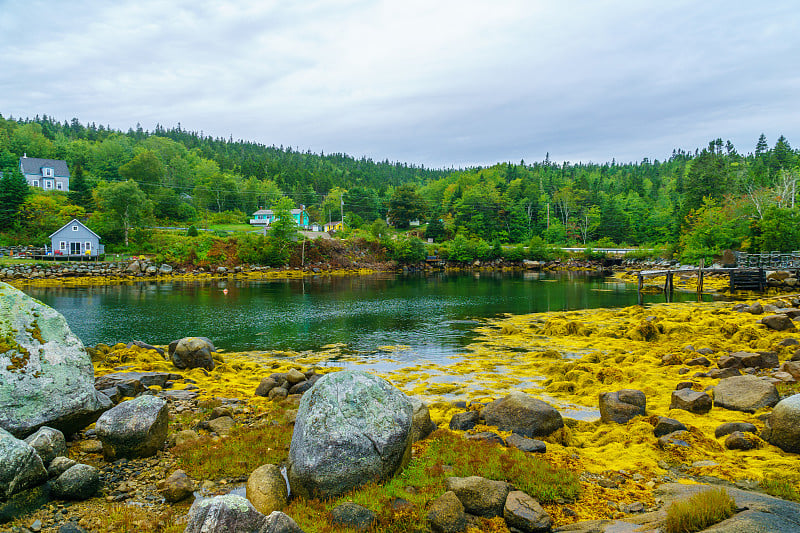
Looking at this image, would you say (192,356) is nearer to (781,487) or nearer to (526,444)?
(526,444)

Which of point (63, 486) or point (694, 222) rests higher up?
point (694, 222)

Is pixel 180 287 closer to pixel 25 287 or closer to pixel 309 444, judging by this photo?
pixel 25 287

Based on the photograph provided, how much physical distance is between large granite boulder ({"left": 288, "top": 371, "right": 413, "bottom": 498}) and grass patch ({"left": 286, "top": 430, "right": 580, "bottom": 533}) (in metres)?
0.31

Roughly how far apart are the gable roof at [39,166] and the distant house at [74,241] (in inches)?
2262

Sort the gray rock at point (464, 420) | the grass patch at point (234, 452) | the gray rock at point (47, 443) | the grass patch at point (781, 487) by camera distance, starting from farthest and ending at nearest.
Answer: the gray rock at point (464, 420) → the grass patch at point (234, 452) → the gray rock at point (47, 443) → the grass patch at point (781, 487)

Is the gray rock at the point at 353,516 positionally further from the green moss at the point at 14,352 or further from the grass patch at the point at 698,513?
the green moss at the point at 14,352

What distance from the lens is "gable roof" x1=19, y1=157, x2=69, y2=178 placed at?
4734 inches

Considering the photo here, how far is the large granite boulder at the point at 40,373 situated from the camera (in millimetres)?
11438

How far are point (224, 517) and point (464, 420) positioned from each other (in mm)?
8723

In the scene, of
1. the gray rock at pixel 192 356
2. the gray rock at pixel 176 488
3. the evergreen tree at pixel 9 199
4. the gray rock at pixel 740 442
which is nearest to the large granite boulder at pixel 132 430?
the gray rock at pixel 176 488

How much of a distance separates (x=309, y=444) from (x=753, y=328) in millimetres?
26278

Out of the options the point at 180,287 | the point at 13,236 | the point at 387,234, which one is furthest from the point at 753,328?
the point at 13,236

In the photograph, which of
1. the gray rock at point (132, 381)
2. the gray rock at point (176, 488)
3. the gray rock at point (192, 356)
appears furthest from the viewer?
the gray rock at point (192, 356)

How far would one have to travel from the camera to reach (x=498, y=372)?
2236 cm
